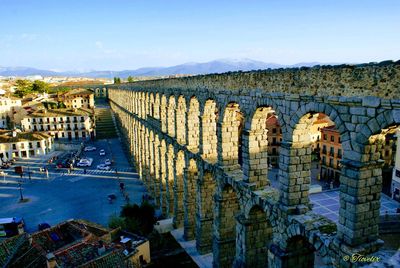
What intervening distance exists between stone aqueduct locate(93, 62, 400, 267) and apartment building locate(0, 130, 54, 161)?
5259cm

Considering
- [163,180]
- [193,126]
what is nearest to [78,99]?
[163,180]

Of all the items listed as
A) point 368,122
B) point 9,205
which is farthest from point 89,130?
point 368,122

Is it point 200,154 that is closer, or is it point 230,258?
point 230,258

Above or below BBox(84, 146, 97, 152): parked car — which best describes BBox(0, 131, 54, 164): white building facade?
above

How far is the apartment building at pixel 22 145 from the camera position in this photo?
230 feet

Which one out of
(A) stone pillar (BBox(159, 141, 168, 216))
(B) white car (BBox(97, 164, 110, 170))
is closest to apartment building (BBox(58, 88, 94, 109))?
(B) white car (BBox(97, 164, 110, 170))

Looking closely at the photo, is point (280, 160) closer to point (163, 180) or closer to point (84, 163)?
point (163, 180)

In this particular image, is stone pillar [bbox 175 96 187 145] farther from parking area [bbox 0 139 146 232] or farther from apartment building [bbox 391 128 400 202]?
apartment building [bbox 391 128 400 202]

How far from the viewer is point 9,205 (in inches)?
1788

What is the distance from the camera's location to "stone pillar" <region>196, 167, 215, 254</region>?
25.1 m

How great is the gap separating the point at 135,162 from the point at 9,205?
20227mm

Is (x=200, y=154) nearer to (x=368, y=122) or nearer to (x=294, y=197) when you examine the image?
(x=294, y=197)

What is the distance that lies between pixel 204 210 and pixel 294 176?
479 inches

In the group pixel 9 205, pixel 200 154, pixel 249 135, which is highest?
pixel 249 135
